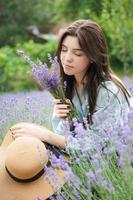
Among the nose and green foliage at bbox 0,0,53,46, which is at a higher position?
the nose

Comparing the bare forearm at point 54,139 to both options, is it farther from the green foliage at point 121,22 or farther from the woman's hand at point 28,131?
the green foliage at point 121,22

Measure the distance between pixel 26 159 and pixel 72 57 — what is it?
0.61m

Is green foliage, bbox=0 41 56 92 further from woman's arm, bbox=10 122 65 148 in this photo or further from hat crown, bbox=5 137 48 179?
hat crown, bbox=5 137 48 179

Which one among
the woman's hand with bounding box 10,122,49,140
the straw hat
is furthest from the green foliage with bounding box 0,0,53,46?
the straw hat

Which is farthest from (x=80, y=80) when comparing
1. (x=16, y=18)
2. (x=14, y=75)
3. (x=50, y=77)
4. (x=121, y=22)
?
(x=16, y=18)

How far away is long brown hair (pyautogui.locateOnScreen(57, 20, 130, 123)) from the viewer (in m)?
2.96

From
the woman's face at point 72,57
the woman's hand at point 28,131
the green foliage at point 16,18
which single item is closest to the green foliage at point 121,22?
the woman's face at point 72,57

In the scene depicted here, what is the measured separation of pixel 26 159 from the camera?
2705 millimetres

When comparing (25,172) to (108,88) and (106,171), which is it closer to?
(106,171)

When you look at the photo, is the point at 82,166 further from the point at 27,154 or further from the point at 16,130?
the point at 16,130

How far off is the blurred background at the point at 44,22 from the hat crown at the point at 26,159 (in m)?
7.43

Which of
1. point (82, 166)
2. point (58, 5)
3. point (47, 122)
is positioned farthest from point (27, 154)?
point (58, 5)

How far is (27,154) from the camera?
8.91 ft

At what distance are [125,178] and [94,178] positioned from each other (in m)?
0.12
